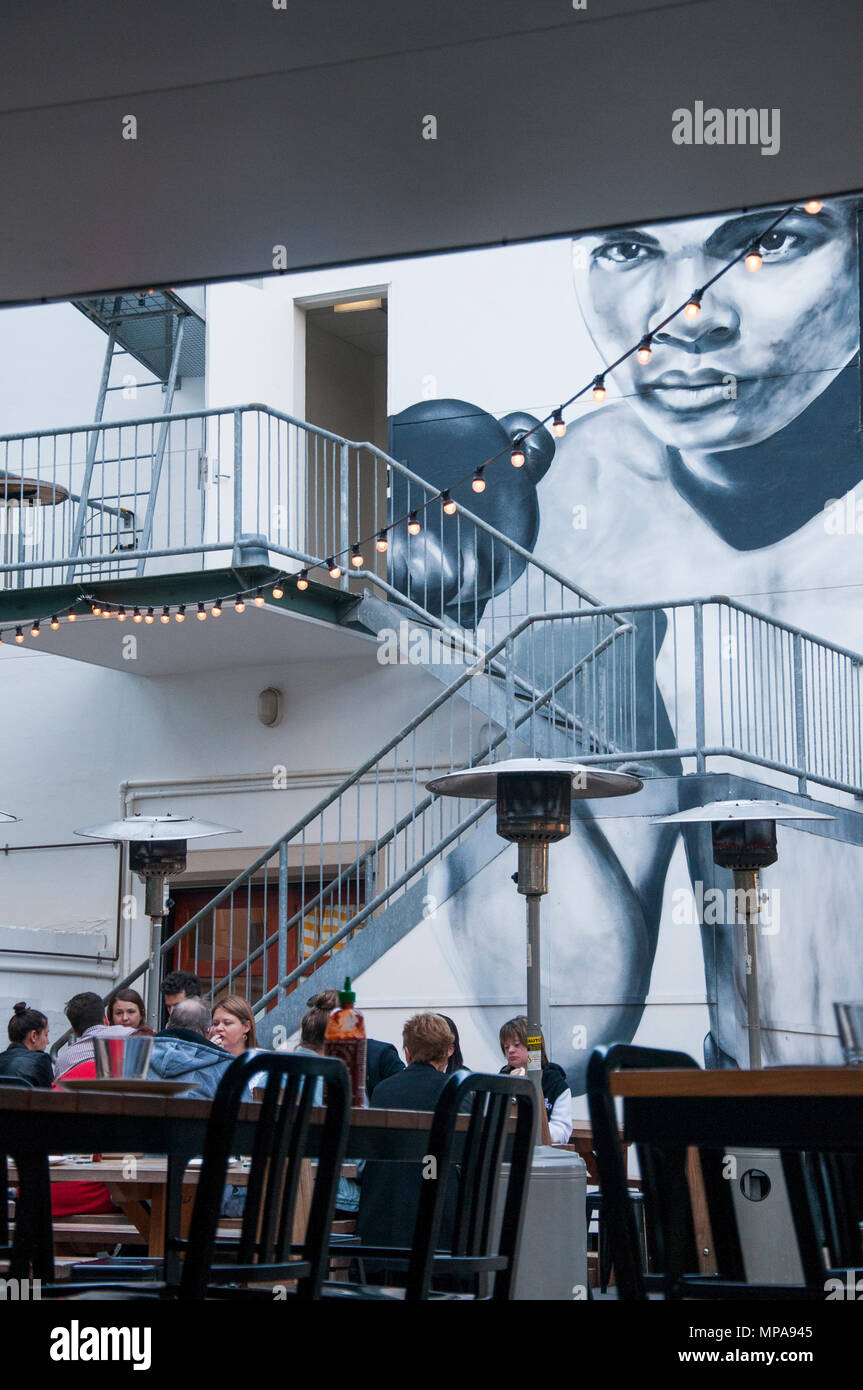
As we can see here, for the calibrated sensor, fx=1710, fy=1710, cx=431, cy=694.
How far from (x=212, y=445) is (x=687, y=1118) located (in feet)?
36.9

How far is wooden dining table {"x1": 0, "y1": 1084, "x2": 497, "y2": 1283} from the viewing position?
2646 millimetres

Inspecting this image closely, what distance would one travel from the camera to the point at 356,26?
4281 millimetres

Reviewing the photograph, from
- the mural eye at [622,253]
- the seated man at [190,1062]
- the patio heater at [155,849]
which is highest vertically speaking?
the mural eye at [622,253]

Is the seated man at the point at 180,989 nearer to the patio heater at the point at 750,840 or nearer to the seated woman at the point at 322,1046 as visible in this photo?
the seated woman at the point at 322,1046

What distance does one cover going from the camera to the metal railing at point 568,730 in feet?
34.3

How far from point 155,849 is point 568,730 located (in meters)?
2.93

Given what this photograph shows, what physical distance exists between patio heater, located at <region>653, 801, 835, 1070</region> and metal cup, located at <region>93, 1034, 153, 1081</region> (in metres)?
5.58

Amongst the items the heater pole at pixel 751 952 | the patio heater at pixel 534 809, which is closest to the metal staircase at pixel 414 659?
the heater pole at pixel 751 952

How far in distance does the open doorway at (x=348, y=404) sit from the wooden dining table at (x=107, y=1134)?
30.4 feet

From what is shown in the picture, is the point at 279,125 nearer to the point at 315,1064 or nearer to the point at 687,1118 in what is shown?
the point at 315,1064

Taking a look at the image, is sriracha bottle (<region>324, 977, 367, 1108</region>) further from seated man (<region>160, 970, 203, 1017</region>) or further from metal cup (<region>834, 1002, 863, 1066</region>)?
seated man (<region>160, 970, 203, 1017</region>)

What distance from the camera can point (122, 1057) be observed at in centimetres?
311

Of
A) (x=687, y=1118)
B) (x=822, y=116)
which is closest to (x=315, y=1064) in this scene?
(x=687, y=1118)

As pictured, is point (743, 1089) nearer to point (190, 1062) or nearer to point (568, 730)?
point (190, 1062)
